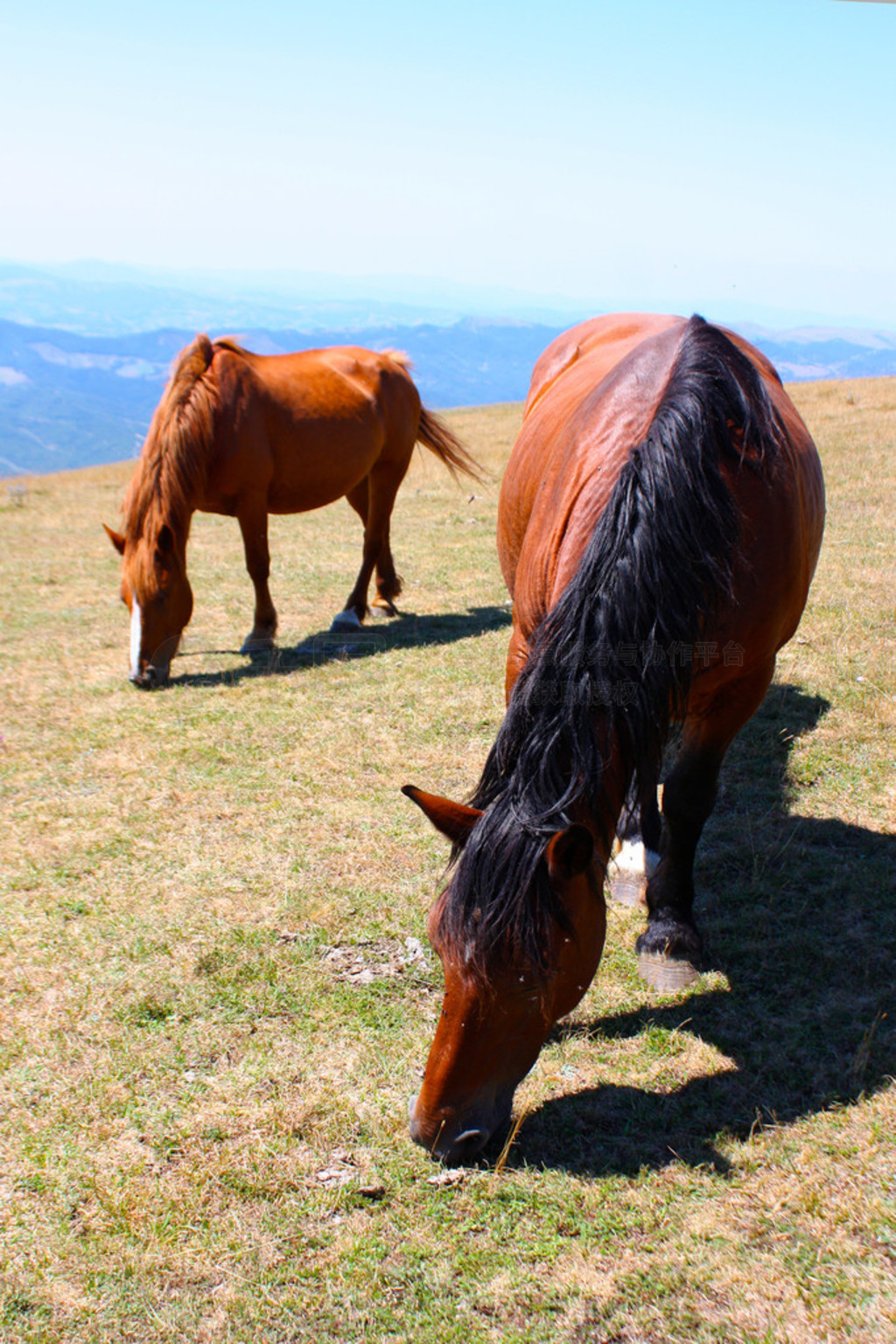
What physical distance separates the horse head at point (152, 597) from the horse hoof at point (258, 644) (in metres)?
0.74

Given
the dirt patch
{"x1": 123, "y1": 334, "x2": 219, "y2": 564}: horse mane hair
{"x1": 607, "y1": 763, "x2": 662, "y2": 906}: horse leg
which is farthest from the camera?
→ {"x1": 123, "y1": 334, "x2": 219, "y2": 564}: horse mane hair

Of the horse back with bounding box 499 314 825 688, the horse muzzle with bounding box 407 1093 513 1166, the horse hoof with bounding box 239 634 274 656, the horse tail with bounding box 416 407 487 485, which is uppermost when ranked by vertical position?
the horse back with bounding box 499 314 825 688

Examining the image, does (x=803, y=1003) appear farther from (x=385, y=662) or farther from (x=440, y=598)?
(x=440, y=598)

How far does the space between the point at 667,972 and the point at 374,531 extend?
5.45 meters

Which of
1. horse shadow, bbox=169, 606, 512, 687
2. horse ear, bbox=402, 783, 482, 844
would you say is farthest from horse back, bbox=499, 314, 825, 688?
horse shadow, bbox=169, 606, 512, 687

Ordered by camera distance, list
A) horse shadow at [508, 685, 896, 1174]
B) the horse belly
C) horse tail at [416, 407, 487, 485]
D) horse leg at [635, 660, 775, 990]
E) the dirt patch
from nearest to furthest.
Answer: horse shadow at [508, 685, 896, 1174]
horse leg at [635, 660, 775, 990]
the dirt patch
the horse belly
horse tail at [416, 407, 487, 485]

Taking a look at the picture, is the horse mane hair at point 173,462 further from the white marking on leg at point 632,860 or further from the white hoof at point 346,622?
the white marking on leg at point 632,860

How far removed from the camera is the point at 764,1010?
9.45ft

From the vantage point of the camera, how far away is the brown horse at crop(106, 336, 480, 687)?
6270 millimetres

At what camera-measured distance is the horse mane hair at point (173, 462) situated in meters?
6.22

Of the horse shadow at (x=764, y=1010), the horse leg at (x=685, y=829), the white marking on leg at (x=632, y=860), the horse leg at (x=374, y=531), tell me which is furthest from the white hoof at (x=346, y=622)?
the horse leg at (x=685, y=829)

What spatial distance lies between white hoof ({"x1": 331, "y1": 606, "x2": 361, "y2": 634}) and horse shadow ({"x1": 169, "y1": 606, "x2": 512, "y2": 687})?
0.15 feet

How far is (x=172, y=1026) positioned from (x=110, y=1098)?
1.14 ft

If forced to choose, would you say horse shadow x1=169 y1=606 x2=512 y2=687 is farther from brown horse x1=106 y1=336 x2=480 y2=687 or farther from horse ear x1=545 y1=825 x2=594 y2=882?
horse ear x1=545 y1=825 x2=594 y2=882
